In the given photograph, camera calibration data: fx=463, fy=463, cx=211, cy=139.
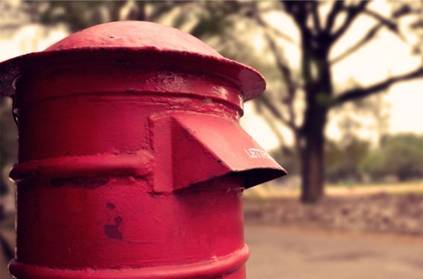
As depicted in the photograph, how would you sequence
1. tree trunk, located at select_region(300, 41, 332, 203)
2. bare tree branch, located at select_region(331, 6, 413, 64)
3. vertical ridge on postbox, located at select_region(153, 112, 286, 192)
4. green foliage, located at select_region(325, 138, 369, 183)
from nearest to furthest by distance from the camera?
vertical ridge on postbox, located at select_region(153, 112, 286, 192)
bare tree branch, located at select_region(331, 6, 413, 64)
tree trunk, located at select_region(300, 41, 332, 203)
green foliage, located at select_region(325, 138, 369, 183)

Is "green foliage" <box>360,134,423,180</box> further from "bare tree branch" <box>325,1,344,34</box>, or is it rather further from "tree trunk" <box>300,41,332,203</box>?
"bare tree branch" <box>325,1,344,34</box>

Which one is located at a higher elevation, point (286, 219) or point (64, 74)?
point (64, 74)

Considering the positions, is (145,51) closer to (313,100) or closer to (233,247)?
(233,247)

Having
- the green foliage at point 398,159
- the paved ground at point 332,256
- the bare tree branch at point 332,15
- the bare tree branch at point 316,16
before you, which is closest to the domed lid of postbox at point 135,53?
the paved ground at point 332,256

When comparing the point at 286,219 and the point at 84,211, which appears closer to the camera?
the point at 84,211

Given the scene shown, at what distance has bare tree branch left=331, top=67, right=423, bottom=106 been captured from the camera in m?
13.9

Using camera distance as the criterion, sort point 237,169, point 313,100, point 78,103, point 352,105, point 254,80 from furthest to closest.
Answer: point 352,105 < point 313,100 < point 254,80 < point 78,103 < point 237,169

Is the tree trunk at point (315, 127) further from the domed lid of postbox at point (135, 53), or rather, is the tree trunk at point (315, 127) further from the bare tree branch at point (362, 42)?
the domed lid of postbox at point (135, 53)

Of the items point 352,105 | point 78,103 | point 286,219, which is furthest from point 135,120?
point 352,105

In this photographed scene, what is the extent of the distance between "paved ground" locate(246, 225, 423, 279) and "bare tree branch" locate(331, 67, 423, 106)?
16.1 feet

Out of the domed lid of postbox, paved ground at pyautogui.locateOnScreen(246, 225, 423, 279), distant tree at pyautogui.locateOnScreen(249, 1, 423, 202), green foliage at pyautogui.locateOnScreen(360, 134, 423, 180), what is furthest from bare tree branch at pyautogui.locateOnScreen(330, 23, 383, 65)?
green foliage at pyautogui.locateOnScreen(360, 134, 423, 180)

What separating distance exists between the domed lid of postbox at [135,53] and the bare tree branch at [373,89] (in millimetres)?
12772

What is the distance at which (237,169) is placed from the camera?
4.72ft

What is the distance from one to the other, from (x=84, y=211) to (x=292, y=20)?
619 inches
